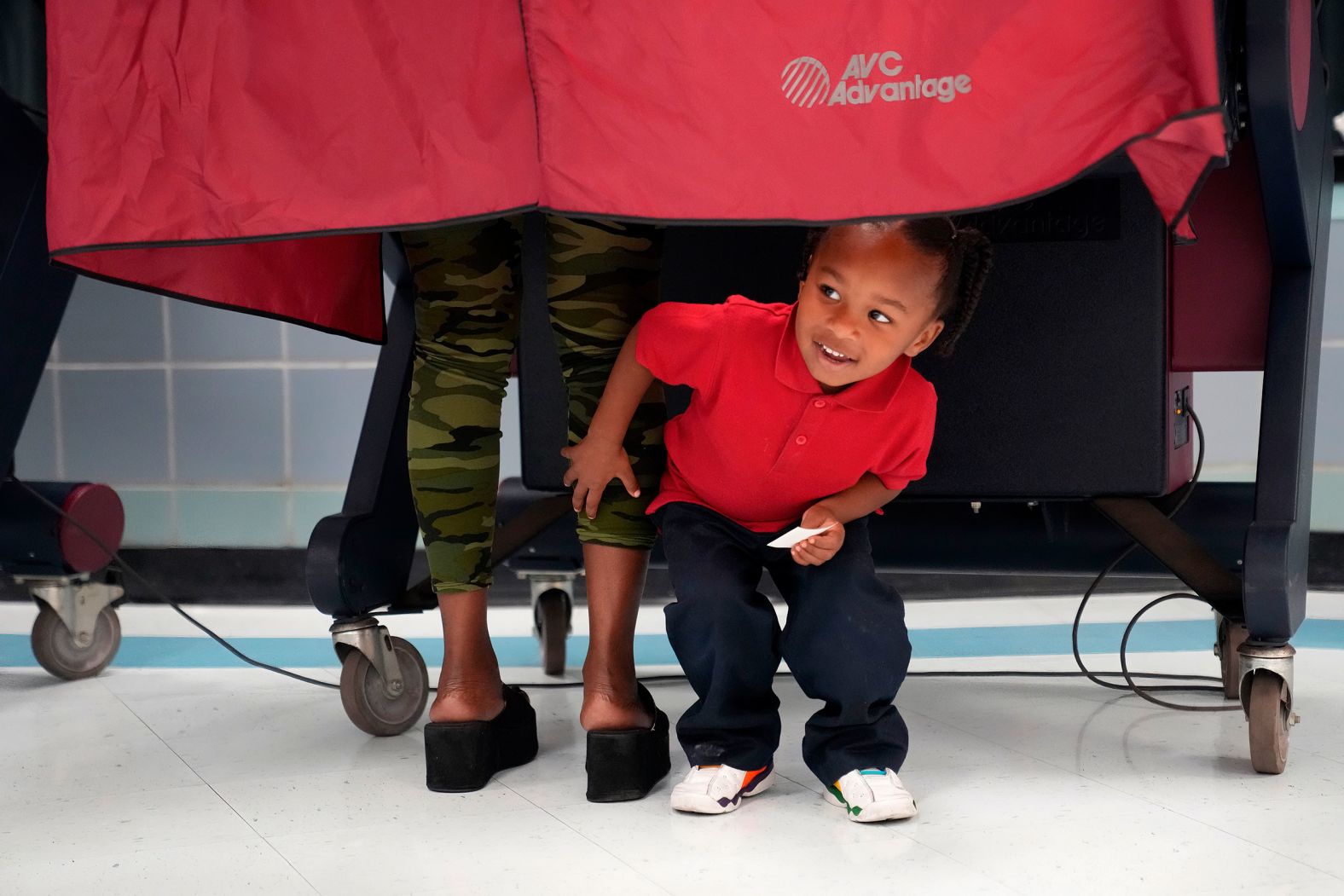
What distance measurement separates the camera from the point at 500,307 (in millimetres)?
1297

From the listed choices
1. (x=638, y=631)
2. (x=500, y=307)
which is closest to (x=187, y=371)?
(x=638, y=631)

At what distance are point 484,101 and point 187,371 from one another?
1.91 meters

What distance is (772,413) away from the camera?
1263 mm

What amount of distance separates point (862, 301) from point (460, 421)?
0.40m

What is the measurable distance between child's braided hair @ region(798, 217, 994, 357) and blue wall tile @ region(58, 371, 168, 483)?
186 centimetres

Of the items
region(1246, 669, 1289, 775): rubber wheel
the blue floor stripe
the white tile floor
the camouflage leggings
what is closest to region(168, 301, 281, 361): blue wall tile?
the blue floor stripe

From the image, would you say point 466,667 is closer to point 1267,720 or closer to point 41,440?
point 1267,720

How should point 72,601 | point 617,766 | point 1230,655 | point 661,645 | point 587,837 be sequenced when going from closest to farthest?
point 587,837
point 617,766
point 1230,655
point 72,601
point 661,645

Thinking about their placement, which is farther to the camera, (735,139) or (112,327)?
(112,327)

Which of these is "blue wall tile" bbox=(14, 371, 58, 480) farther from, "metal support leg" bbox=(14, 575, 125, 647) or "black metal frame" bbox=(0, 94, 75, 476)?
"black metal frame" bbox=(0, 94, 75, 476)

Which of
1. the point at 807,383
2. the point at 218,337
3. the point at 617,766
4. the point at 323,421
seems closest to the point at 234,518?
the point at 323,421

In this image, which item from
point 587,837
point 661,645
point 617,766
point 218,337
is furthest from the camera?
point 218,337

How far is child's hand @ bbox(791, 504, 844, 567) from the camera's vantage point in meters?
1.21

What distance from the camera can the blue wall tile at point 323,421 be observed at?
2732 mm
